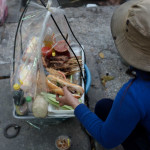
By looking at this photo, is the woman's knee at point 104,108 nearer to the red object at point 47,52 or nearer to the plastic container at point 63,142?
the plastic container at point 63,142

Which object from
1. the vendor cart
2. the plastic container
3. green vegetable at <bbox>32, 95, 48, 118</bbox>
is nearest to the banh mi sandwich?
the vendor cart

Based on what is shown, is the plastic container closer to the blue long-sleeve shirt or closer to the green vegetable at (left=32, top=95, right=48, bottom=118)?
the green vegetable at (left=32, top=95, right=48, bottom=118)

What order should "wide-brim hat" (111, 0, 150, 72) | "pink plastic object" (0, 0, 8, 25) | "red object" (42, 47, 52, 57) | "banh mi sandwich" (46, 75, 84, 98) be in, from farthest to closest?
"pink plastic object" (0, 0, 8, 25), "red object" (42, 47, 52, 57), "banh mi sandwich" (46, 75, 84, 98), "wide-brim hat" (111, 0, 150, 72)

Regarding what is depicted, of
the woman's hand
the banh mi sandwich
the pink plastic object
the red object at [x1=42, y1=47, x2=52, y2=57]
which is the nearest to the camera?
the woman's hand

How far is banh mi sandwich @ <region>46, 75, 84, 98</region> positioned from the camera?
1.89 m

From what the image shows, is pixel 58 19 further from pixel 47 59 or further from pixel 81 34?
pixel 81 34

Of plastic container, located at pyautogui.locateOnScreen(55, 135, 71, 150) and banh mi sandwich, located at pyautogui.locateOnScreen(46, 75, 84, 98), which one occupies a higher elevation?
banh mi sandwich, located at pyautogui.locateOnScreen(46, 75, 84, 98)

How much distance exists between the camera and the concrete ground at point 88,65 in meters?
1.94

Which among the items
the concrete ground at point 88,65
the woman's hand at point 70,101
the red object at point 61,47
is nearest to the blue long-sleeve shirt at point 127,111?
the woman's hand at point 70,101

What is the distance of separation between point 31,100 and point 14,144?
0.55 m

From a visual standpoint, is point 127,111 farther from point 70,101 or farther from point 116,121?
point 70,101

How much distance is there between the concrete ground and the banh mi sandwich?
0.39 m

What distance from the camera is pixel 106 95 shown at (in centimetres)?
246

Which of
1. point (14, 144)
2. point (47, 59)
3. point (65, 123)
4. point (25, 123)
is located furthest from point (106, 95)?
point (14, 144)
